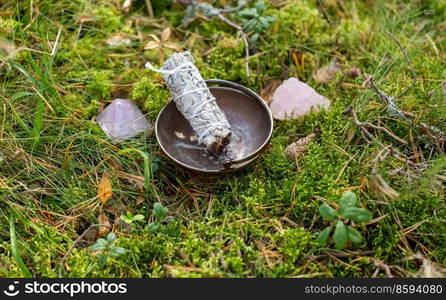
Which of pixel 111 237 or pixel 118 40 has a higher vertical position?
pixel 118 40

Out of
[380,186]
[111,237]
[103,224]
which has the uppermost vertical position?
[380,186]

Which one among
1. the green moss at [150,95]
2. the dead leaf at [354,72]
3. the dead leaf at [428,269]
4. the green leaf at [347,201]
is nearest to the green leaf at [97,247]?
the green moss at [150,95]

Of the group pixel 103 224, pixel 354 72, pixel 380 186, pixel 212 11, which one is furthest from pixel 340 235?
pixel 212 11

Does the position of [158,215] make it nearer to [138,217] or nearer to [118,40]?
[138,217]

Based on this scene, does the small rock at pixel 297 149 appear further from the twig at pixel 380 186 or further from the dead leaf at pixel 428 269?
the dead leaf at pixel 428 269

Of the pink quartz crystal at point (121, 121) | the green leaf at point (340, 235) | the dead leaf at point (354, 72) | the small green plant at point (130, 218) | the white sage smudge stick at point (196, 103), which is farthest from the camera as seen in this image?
the dead leaf at point (354, 72)

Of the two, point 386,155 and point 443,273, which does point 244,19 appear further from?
point 443,273
